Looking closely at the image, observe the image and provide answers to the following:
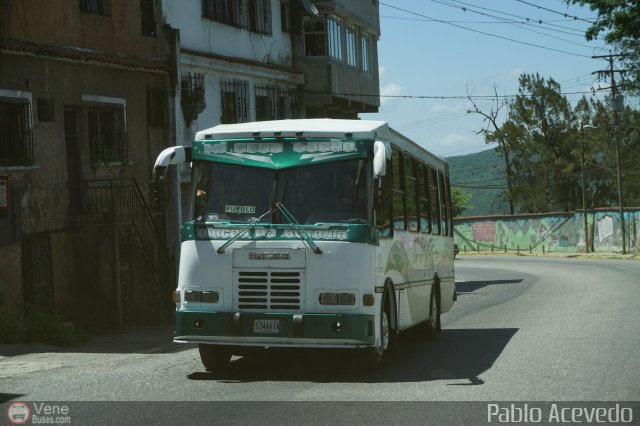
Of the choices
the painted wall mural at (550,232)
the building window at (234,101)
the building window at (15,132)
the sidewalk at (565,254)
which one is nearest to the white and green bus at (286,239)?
the building window at (15,132)

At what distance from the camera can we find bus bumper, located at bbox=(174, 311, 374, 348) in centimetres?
1248

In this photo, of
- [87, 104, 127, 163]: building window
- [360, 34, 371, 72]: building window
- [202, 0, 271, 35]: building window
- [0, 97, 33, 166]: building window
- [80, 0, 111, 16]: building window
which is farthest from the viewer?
[360, 34, 371, 72]: building window

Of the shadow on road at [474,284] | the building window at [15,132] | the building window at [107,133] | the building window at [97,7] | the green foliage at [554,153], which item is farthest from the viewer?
the green foliage at [554,153]

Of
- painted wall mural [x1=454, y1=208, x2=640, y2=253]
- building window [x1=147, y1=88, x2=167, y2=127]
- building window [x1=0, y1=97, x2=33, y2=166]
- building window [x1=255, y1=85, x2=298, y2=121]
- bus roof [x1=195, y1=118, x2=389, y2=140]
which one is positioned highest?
building window [x1=255, y1=85, x2=298, y2=121]

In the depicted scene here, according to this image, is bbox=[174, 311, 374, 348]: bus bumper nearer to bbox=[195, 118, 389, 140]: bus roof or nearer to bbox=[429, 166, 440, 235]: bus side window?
bbox=[195, 118, 389, 140]: bus roof

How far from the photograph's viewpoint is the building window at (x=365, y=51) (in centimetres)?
3988

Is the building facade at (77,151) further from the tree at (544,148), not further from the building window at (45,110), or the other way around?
the tree at (544,148)

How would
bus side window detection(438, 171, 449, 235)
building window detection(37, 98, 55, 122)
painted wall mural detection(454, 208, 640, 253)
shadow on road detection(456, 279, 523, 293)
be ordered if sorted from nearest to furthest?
bus side window detection(438, 171, 449, 235) → building window detection(37, 98, 55, 122) → shadow on road detection(456, 279, 523, 293) → painted wall mural detection(454, 208, 640, 253)

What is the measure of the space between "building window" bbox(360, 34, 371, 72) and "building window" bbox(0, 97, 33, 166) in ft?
64.3

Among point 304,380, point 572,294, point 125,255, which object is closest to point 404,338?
point 304,380

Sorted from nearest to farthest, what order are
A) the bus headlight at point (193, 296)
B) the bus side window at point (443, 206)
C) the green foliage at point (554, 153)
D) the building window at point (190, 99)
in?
the bus headlight at point (193, 296) < the bus side window at point (443, 206) < the building window at point (190, 99) < the green foliage at point (554, 153)

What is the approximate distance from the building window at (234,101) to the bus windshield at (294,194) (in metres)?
17.7

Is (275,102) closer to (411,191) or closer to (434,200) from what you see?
(434,200)

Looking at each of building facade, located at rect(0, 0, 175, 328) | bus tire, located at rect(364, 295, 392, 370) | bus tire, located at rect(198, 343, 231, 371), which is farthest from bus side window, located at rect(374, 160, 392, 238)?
building facade, located at rect(0, 0, 175, 328)
